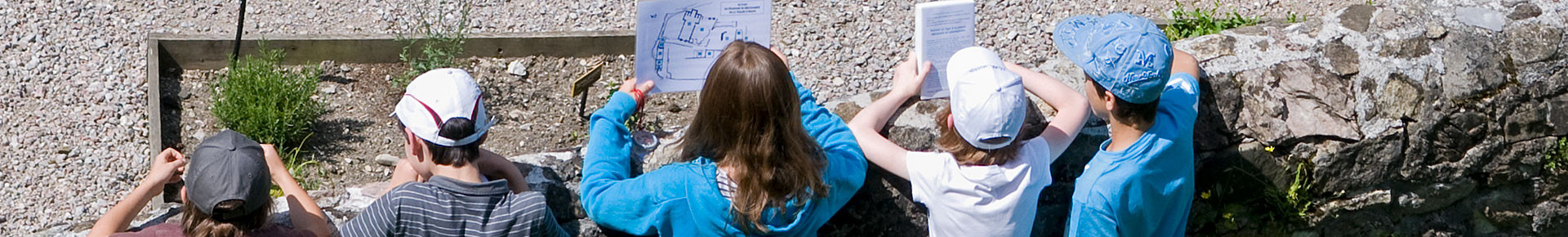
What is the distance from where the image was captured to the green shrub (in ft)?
17.3

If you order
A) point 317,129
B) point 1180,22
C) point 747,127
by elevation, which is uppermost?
point 747,127

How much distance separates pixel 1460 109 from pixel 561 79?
3.66 m

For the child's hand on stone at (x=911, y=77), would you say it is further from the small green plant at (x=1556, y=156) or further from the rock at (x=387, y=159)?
the rock at (x=387, y=159)

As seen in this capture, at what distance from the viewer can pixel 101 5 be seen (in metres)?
6.46

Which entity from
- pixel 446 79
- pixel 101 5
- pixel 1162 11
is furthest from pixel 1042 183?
pixel 101 5

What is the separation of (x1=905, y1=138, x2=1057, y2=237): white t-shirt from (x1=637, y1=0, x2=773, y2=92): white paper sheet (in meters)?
0.62

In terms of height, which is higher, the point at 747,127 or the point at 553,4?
the point at 747,127

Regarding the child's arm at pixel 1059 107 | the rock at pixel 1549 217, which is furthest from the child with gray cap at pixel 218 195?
the rock at pixel 1549 217

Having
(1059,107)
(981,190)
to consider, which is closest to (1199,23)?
(1059,107)

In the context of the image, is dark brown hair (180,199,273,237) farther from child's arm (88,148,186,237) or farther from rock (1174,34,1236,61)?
rock (1174,34,1236,61)

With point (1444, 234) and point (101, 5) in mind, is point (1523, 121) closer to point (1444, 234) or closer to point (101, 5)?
point (1444, 234)

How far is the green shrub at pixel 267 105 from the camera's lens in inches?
208

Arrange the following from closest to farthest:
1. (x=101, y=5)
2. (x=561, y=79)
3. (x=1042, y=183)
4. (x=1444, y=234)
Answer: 1. (x=1042, y=183)
2. (x=1444, y=234)
3. (x=561, y=79)
4. (x=101, y=5)

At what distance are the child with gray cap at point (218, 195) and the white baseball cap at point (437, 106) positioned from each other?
30 centimetres
